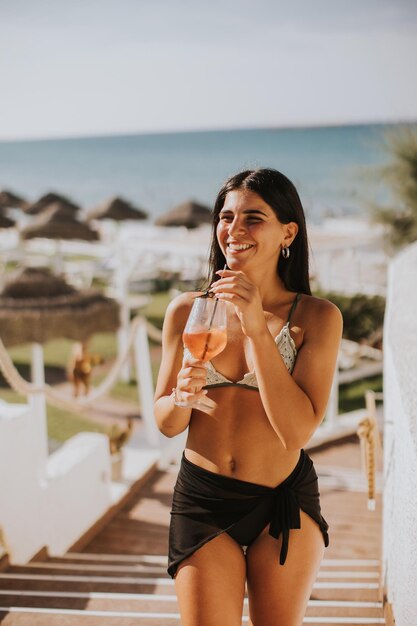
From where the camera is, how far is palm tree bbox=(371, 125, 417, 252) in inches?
363

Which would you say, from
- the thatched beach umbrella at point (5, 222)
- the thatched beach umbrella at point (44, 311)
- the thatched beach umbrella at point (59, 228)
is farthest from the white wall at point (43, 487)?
the thatched beach umbrella at point (5, 222)

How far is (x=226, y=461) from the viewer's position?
1784mm

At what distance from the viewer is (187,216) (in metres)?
13.1

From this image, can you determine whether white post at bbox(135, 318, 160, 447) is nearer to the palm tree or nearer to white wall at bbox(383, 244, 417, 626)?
white wall at bbox(383, 244, 417, 626)

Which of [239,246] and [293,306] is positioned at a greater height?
[239,246]

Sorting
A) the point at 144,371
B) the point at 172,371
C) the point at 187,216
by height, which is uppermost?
the point at 187,216

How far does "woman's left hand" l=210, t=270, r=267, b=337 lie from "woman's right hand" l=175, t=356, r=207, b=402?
149 millimetres

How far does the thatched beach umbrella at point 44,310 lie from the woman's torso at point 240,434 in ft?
20.9

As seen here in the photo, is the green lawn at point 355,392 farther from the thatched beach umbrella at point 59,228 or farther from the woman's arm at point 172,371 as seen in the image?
the woman's arm at point 172,371

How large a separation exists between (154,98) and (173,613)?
64.8 meters

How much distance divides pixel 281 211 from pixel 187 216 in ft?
37.4

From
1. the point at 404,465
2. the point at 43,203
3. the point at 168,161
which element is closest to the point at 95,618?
the point at 404,465

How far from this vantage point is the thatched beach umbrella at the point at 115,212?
13141mm

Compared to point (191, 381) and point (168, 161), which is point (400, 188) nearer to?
point (191, 381)
